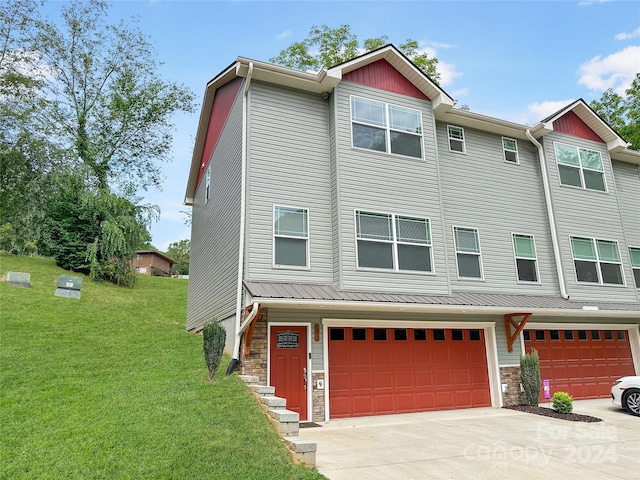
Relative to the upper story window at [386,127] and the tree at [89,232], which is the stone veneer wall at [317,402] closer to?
the upper story window at [386,127]

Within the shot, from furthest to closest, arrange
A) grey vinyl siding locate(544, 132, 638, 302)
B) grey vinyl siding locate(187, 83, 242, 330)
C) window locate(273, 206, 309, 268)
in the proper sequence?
grey vinyl siding locate(544, 132, 638, 302) < grey vinyl siding locate(187, 83, 242, 330) < window locate(273, 206, 309, 268)

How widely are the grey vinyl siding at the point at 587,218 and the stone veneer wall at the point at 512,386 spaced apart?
3.32m

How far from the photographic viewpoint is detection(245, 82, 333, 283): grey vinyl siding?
9.88 metres

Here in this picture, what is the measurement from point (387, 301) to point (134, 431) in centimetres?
569

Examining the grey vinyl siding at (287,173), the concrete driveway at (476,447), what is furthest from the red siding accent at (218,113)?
the concrete driveway at (476,447)

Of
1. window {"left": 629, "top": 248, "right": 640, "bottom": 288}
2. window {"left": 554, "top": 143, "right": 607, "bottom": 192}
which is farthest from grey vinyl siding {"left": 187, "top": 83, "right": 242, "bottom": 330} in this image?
window {"left": 629, "top": 248, "right": 640, "bottom": 288}

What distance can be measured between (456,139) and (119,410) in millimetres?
11576

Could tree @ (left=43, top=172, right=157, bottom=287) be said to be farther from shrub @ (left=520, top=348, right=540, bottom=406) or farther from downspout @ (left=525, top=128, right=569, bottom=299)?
downspout @ (left=525, top=128, right=569, bottom=299)

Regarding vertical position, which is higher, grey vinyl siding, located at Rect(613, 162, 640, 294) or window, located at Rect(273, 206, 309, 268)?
grey vinyl siding, located at Rect(613, 162, 640, 294)

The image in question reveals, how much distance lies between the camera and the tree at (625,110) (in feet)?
74.4

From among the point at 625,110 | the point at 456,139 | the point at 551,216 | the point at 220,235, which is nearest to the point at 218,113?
the point at 220,235

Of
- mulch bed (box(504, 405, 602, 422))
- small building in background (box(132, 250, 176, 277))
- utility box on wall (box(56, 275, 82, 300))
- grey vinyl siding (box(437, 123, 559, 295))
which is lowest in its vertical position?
mulch bed (box(504, 405, 602, 422))

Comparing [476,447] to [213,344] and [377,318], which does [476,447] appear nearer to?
[377,318]

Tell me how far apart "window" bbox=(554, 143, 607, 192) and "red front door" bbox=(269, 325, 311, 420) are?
10.6 m
